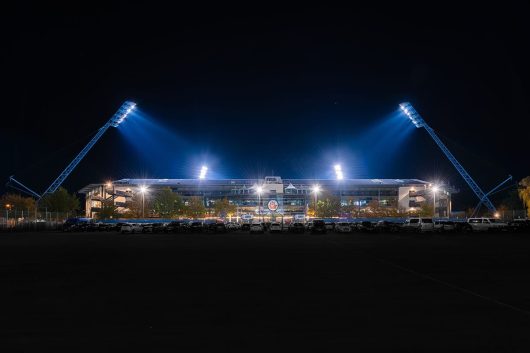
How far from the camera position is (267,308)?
1202 cm

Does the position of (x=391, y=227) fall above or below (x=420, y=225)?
below

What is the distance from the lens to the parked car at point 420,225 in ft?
213

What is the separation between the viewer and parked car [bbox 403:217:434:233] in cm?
6481

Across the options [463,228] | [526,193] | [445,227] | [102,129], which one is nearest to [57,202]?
[102,129]

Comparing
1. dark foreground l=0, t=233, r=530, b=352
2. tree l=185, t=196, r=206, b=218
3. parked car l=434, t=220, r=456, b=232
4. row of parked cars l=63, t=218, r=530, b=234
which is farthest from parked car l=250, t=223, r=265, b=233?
tree l=185, t=196, r=206, b=218

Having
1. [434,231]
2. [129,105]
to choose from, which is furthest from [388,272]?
[129,105]

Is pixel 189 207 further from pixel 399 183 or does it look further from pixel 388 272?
pixel 388 272

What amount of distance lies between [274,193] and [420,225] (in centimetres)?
11015

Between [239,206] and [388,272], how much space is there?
156 metres

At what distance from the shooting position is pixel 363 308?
11953 millimetres

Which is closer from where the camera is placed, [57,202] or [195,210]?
[57,202]

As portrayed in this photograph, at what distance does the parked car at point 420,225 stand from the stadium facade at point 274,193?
93.3 metres

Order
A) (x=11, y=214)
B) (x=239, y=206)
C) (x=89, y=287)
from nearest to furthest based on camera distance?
(x=89, y=287)
(x=11, y=214)
(x=239, y=206)

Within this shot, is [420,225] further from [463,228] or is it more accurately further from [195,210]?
[195,210]
